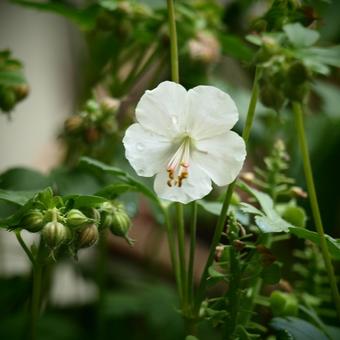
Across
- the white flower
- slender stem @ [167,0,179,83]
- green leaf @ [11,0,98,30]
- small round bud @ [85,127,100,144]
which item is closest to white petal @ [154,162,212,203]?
the white flower

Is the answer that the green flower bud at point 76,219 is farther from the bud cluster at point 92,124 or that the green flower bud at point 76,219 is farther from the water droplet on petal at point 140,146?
the bud cluster at point 92,124

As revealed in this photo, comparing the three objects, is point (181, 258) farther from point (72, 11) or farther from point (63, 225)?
point (72, 11)

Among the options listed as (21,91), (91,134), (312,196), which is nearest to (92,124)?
(91,134)

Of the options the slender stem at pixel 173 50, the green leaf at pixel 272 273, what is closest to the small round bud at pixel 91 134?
the slender stem at pixel 173 50

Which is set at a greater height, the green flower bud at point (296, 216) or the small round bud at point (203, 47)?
the small round bud at point (203, 47)

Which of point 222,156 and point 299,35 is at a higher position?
point 299,35
